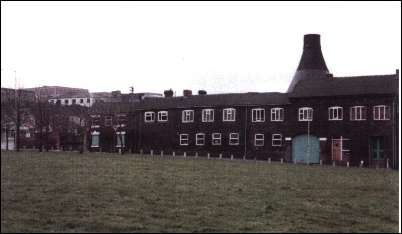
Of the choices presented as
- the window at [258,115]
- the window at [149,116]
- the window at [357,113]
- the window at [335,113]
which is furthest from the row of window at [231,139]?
the window at [357,113]

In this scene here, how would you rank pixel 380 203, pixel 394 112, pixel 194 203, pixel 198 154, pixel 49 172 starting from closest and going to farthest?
pixel 194 203 < pixel 380 203 < pixel 49 172 < pixel 394 112 < pixel 198 154

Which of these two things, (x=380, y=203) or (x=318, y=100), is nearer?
(x=380, y=203)

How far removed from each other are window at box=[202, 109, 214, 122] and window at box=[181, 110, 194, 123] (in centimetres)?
123

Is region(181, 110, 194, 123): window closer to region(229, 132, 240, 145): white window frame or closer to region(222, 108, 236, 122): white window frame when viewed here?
region(222, 108, 236, 122): white window frame

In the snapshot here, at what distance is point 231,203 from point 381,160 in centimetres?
3138

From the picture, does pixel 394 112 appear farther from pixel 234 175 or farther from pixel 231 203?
pixel 231 203

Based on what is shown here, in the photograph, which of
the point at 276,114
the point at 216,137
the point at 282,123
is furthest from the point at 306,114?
the point at 216,137

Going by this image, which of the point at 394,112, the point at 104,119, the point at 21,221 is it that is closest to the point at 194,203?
the point at 21,221

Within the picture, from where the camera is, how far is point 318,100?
156 ft

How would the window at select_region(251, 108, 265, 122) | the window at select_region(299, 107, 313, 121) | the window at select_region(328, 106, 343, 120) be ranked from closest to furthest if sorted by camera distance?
the window at select_region(328, 106, 343, 120) < the window at select_region(299, 107, 313, 121) < the window at select_region(251, 108, 265, 122)

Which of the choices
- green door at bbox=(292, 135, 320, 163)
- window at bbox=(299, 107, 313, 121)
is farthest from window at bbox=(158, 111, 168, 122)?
window at bbox=(299, 107, 313, 121)

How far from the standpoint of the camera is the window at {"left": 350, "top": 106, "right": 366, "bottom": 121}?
45625 mm

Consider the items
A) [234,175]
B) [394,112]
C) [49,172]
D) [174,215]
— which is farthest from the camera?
[394,112]

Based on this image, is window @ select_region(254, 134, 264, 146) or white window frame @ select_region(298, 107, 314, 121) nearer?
white window frame @ select_region(298, 107, 314, 121)
